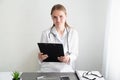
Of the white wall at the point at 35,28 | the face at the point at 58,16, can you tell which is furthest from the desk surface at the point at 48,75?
the white wall at the point at 35,28

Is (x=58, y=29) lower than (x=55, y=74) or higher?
higher

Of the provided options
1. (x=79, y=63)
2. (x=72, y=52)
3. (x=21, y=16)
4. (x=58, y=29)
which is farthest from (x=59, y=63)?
(x=21, y=16)

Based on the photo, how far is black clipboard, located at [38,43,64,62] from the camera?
1.79 meters

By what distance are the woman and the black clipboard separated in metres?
0.16

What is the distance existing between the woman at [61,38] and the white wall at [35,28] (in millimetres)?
462

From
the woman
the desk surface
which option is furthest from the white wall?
the desk surface

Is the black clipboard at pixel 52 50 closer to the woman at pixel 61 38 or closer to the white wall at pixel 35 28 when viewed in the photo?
the woman at pixel 61 38

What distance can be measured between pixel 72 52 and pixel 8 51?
98cm

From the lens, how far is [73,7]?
2553mm

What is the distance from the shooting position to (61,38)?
2131mm

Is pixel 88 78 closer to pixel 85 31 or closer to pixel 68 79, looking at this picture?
pixel 68 79

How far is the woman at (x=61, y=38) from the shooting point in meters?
2.04

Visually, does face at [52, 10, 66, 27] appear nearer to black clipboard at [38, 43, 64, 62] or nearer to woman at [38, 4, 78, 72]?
woman at [38, 4, 78, 72]

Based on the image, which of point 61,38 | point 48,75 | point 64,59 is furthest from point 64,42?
point 48,75
